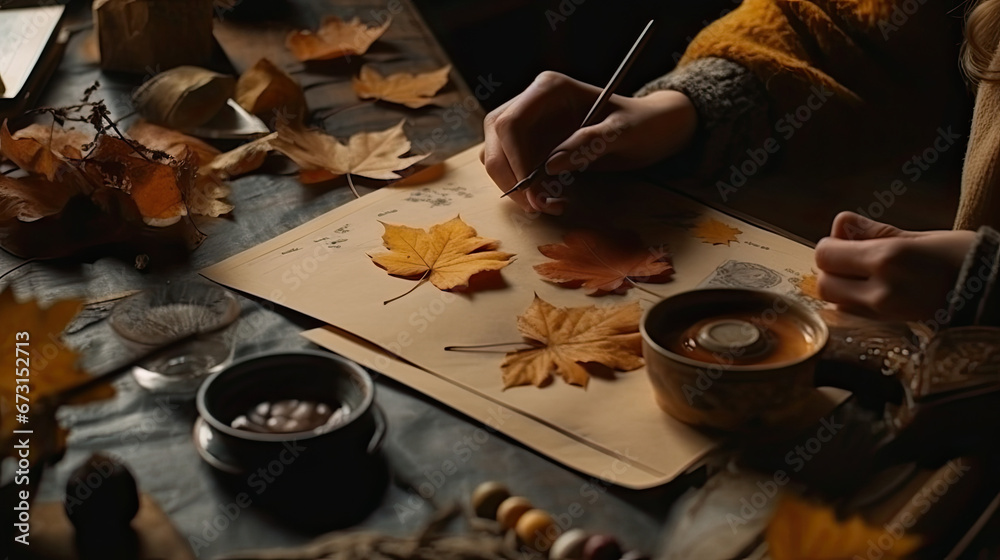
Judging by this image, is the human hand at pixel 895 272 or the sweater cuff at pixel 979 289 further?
the human hand at pixel 895 272

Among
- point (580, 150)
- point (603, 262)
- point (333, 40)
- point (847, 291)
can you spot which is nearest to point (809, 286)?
point (847, 291)

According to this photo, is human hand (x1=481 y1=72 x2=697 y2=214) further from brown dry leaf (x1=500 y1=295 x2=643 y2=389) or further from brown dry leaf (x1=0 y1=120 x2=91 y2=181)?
brown dry leaf (x1=0 y1=120 x2=91 y2=181)

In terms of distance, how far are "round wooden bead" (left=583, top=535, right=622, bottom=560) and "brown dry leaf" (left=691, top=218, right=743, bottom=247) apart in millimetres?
482

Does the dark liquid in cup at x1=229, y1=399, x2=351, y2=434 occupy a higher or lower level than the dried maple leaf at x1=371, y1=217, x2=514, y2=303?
higher

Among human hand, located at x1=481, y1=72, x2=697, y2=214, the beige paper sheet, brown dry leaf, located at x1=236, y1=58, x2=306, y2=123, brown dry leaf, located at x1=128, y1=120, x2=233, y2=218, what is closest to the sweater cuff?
the beige paper sheet

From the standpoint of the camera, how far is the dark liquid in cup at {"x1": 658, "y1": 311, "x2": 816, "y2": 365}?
0.71m

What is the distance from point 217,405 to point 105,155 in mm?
444

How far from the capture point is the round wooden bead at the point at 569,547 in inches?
23.0

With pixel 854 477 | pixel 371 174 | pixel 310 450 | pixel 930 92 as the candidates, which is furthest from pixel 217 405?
pixel 930 92

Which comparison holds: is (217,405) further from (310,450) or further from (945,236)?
(945,236)

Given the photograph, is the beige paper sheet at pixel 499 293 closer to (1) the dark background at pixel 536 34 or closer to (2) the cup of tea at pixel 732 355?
(2) the cup of tea at pixel 732 355

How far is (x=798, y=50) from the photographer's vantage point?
48.4 inches

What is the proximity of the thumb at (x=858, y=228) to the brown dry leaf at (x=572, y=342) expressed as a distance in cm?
20

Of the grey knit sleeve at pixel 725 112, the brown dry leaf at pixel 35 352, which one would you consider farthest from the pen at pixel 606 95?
the brown dry leaf at pixel 35 352
